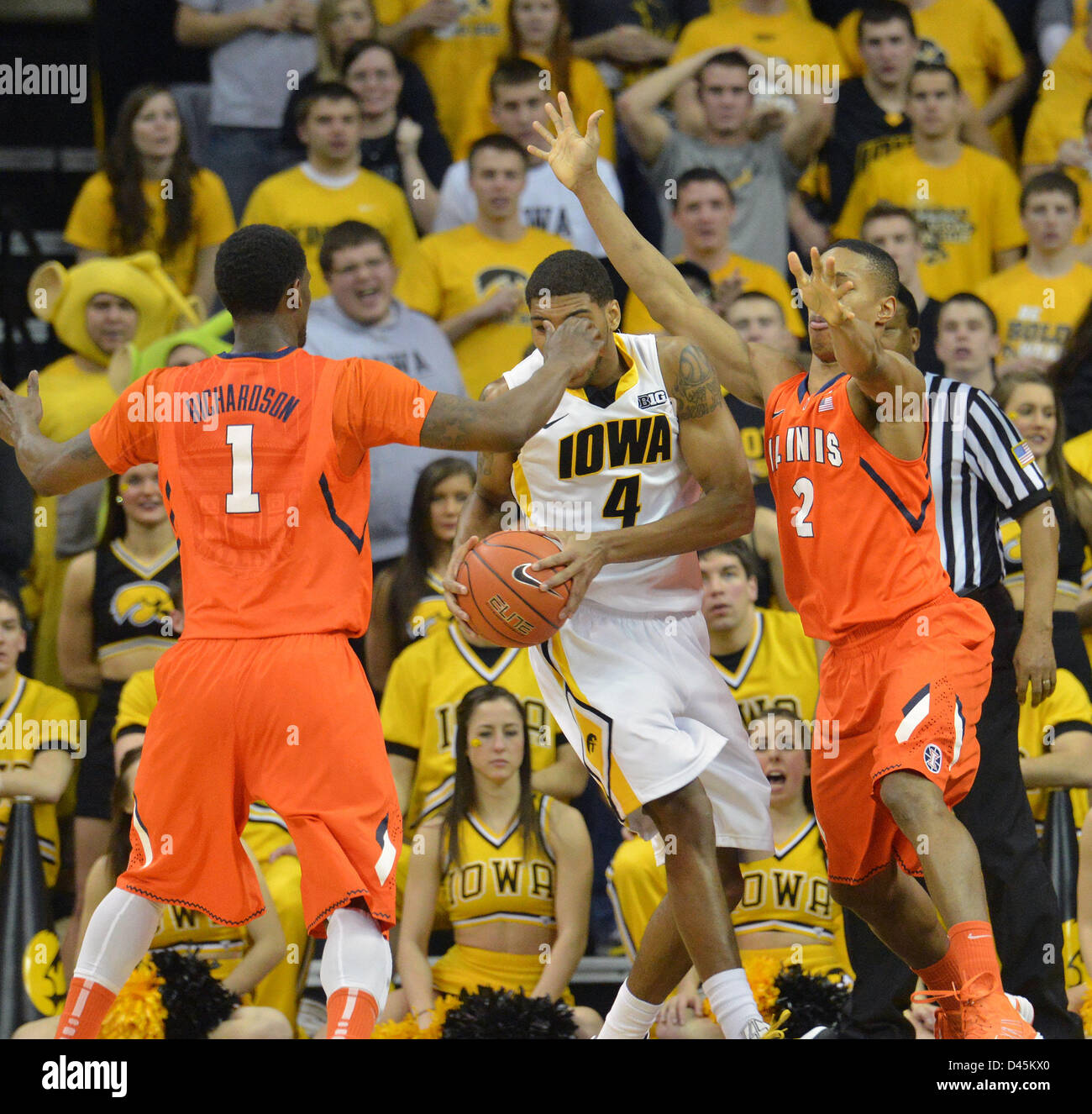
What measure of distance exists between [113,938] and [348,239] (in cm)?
398

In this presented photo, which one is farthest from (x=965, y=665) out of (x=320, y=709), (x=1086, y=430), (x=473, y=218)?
(x=473, y=218)

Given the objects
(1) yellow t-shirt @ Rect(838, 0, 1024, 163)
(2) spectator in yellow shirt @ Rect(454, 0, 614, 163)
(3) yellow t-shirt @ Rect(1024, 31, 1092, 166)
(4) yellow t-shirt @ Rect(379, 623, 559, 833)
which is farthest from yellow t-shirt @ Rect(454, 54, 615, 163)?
(4) yellow t-shirt @ Rect(379, 623, 559, 833)

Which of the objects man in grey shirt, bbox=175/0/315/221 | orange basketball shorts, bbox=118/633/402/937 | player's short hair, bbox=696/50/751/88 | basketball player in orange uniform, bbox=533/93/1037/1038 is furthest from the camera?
man in grey shirt, bbox=175/0/315/221

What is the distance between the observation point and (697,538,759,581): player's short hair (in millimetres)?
6598

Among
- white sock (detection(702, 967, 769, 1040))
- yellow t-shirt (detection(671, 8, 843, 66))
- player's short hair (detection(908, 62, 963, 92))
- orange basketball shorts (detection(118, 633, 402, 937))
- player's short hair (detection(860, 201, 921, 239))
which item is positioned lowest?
white sock (detection(702, 967, 769, 1040))

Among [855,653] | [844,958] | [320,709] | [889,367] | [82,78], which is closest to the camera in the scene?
[320,709]

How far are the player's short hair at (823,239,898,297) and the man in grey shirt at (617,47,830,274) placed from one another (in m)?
3.39

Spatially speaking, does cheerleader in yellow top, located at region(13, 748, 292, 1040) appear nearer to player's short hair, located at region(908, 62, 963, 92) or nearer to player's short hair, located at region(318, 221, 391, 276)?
player's short hair, located at region(318, 221, 391, 276)

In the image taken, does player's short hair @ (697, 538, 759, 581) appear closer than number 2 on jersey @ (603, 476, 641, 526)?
No

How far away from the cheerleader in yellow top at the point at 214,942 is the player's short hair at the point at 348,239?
2.51m

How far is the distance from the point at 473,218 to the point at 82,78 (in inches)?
103

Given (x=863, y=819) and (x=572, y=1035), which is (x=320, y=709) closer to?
(x=863, y=819)

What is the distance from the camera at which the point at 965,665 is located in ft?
14.7

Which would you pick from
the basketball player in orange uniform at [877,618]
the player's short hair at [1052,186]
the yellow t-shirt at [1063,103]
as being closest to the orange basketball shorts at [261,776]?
the basketball player in orange uniform at [877,618]
